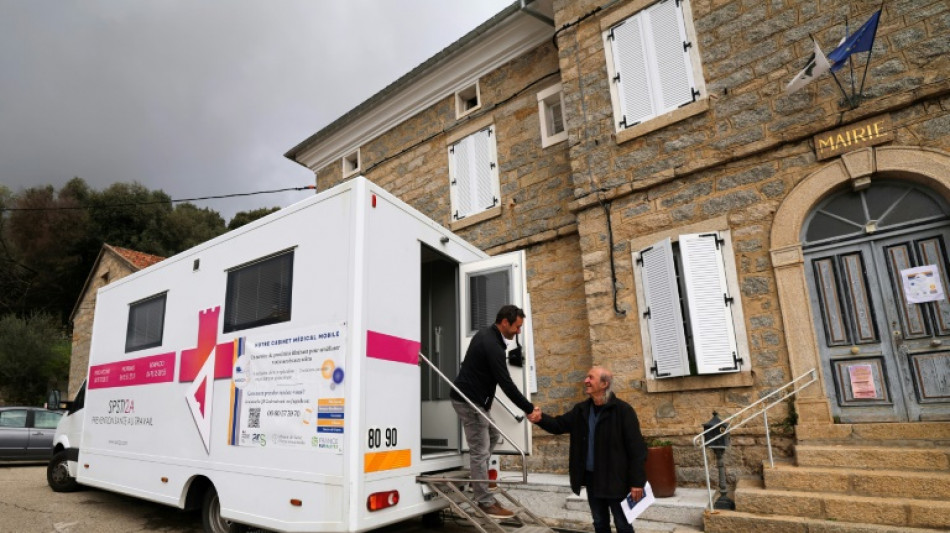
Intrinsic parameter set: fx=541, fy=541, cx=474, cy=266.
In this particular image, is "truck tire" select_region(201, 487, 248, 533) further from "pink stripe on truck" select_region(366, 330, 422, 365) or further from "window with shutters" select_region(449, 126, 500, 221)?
"window with shutters" select_region(449, 126, 500, 221)

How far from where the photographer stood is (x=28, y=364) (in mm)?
19828

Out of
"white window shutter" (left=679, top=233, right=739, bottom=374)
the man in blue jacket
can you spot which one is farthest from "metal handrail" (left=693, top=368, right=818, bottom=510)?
the man in blue jacket

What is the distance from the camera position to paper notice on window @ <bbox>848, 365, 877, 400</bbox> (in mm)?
5006

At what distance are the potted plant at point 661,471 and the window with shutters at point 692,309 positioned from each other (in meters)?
0.94

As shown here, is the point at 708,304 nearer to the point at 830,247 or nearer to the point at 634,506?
the point at 830,247

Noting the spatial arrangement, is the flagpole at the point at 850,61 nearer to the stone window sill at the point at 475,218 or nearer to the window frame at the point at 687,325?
the window frame at the point at 687,325

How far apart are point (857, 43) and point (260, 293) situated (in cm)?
584

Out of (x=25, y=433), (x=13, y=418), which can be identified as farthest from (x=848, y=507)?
(x=13, y=418)

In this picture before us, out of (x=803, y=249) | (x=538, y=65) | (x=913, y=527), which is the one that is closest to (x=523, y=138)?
(x=538, y=65)

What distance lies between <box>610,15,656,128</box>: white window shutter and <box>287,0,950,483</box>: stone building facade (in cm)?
4

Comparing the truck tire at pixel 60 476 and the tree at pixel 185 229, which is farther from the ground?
the tree at pixel 185 229

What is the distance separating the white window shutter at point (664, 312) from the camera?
232 inches

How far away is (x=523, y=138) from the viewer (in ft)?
28.0

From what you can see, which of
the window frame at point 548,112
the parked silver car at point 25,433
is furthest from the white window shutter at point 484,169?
the parked silver car at point 25,433
